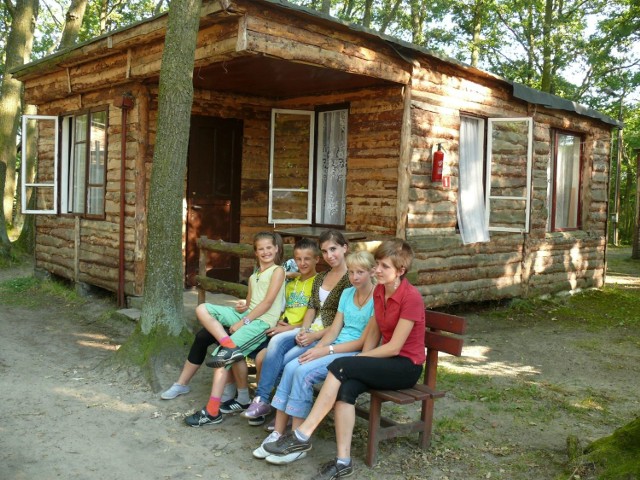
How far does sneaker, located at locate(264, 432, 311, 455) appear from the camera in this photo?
4.05 m

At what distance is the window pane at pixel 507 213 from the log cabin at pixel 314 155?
0.08 feet

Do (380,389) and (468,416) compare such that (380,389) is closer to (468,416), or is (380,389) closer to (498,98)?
(468,416)

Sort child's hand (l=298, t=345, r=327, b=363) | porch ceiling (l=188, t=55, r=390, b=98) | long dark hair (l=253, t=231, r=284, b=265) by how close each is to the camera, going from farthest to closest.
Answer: porch ceiling (l=188, t=55, r=390, b=98)
long dark hair (l=253, t=231, r=284, b=265)
child's hand (l=298, t=345, r=327, b=363)

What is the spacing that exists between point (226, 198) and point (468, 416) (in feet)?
18.2

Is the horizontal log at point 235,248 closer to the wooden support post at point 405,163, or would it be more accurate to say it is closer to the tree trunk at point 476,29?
the wooden support post at point 405,163

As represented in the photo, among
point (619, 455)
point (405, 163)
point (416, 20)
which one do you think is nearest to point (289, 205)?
point (405, 163)

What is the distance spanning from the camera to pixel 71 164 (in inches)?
410

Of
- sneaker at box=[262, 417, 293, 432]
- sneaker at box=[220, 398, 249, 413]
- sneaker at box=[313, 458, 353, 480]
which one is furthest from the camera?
sneaker at box=[220, 398, 249, 413]

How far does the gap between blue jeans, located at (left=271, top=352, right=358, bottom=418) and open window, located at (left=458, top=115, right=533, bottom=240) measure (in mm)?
5486

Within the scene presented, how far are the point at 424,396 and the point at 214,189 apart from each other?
6182 mm

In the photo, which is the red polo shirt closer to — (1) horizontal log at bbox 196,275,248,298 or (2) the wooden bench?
(2) the wooden bench

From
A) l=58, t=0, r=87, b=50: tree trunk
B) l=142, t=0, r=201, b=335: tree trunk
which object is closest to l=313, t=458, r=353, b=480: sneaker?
l=142, t=0, r=201, b=335: tree trunk

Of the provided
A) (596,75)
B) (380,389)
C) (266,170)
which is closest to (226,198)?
(266,170)

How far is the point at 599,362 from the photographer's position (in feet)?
24.4
